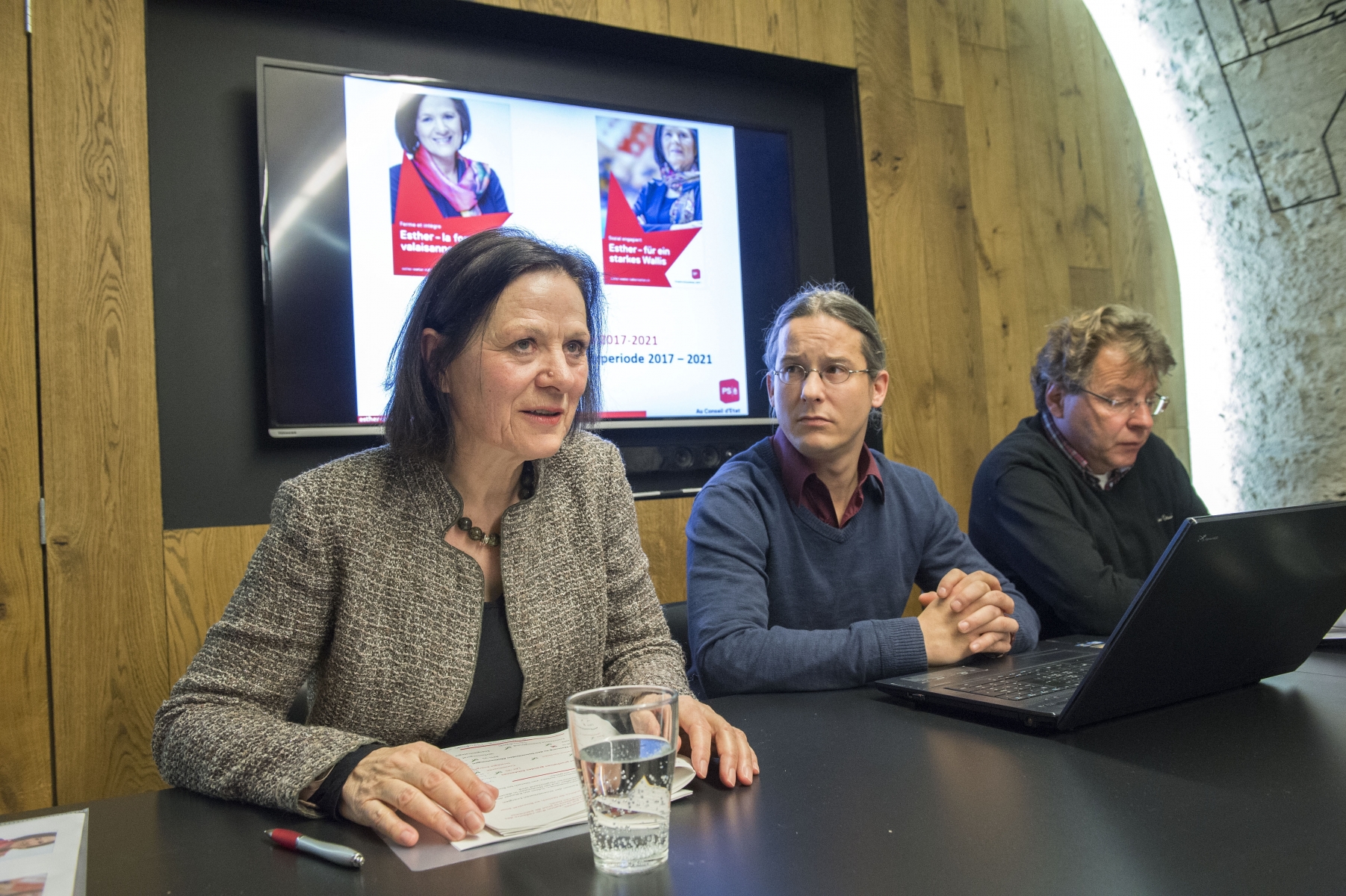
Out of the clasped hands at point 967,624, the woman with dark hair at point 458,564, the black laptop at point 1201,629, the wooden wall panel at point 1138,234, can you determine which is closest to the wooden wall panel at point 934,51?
the wooden wall panel at point 1138,234

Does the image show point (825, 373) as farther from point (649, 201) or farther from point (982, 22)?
point (982, 22)

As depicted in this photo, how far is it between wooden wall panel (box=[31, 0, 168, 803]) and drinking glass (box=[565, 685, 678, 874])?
163 cm

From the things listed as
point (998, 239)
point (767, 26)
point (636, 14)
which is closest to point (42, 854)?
point (636, 14)

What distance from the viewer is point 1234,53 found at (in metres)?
3.00

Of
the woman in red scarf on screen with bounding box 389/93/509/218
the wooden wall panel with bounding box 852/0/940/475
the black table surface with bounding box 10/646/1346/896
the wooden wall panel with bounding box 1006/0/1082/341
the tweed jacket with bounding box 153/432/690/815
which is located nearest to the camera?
the black table surface with bounding box 10/646/1346/896

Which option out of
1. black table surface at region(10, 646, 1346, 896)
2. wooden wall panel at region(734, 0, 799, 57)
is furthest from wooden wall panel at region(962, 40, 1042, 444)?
black table surface at region(10, 646, 1346, 896)

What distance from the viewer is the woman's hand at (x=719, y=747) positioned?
838mm

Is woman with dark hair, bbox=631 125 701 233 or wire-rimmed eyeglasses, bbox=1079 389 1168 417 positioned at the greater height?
woman with dark hair, bbox=631 125 701 233

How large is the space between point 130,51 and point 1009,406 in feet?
8.78

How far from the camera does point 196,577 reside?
2.00 meters

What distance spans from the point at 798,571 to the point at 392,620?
2.63 feet

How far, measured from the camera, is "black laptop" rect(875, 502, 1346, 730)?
901mm

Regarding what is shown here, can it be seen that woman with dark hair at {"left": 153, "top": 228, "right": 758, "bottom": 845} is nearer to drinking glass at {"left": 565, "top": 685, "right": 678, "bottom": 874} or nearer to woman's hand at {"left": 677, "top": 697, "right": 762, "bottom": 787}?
woman's hand at {"left": 677, "top": 697, "right": 762, "bottom": 787}

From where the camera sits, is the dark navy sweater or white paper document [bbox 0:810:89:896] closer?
white paper document [bbox 0:810:89:896]
